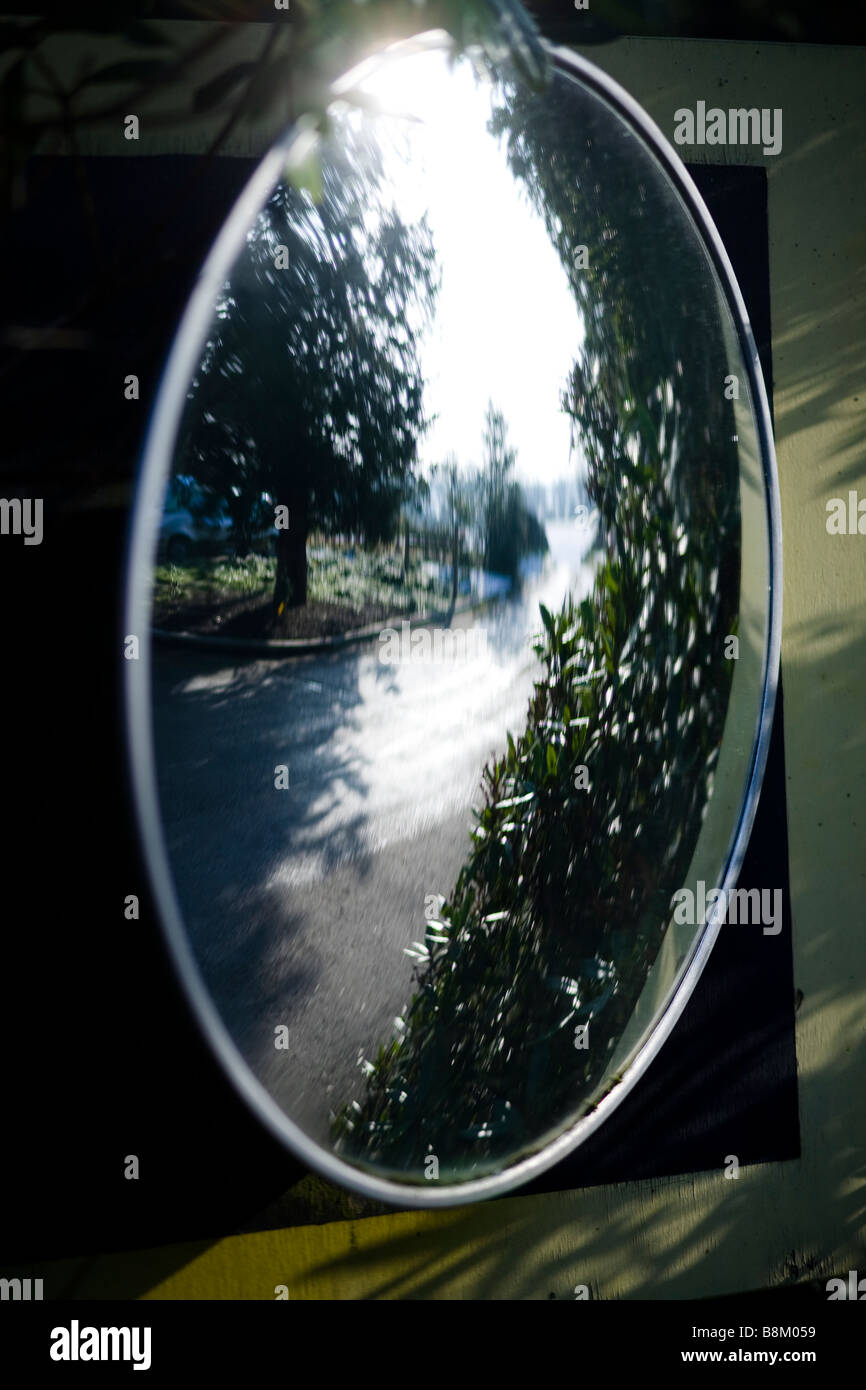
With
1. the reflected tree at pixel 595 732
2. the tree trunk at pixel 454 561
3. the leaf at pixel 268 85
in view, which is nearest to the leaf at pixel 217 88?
the leaf at pixel 268 85

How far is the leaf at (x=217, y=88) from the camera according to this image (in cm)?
65

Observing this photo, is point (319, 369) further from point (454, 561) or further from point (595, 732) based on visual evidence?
point (595, 732)

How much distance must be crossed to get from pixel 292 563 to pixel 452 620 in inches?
6.9

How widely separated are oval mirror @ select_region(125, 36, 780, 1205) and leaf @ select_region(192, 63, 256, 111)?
0.07 metres

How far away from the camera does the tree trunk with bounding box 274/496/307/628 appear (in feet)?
2.20

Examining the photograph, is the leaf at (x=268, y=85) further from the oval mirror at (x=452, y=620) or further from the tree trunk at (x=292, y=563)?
the tree trunk at (x=292, y=563)

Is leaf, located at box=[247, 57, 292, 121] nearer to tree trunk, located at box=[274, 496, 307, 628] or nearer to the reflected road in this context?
tree trunk, located at box=[274, 496, 307, 628]

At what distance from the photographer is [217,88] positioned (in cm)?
66

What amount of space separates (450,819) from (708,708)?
0.40 meters

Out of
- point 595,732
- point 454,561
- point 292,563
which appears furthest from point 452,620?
point 595,732

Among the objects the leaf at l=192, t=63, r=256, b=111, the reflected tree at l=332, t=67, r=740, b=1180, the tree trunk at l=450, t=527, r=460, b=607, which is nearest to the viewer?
the leaf at l=192, t=63, r=256, b=111

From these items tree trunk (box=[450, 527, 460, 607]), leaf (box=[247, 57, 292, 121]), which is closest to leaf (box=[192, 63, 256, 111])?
leaf (box=[247, 57, 292, 121])
